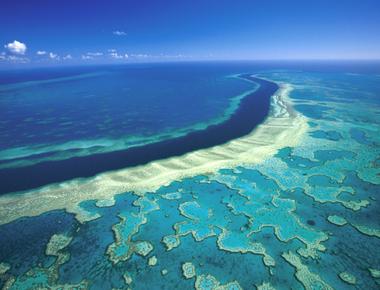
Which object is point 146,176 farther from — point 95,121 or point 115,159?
point 95,121

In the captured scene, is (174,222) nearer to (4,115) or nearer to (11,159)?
(11,159)

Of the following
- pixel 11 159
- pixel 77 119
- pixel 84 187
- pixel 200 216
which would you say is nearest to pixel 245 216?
pixel 200 216

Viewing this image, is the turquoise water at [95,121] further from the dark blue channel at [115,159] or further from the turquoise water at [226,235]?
the turquoise water at [226,235]

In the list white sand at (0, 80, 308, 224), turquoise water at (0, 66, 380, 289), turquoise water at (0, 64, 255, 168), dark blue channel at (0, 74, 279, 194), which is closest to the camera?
turquoise water at (0, 66, 380, 289)

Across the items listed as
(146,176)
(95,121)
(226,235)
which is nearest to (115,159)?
(146,176)

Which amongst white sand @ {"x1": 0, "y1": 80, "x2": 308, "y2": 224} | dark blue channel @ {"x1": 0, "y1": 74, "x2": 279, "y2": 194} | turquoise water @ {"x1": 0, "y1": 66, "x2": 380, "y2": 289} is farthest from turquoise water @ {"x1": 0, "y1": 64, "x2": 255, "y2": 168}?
turquoise water @ {"x1": 0, "y1": 66, "x2": 380, "y2": 289}

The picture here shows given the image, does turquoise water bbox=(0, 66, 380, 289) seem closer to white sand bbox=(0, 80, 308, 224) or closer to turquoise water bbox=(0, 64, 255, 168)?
white sand bbox=(0, 80, 308, 224)

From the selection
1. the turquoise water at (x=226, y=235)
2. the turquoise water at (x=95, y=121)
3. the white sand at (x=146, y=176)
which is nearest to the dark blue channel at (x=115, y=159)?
the white sand at (x=146, y=176)

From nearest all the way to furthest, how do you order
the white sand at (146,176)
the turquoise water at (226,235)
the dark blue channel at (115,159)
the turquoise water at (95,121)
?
the turquoise water at (226,235) → the white sand at (146,176) → the dark blue channel at (115,159) → the turquoise water at (95,121)

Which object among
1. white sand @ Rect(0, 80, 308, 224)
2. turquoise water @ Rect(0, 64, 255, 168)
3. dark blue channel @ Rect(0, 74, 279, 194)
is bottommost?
turquoise water @ Rect(0, 64, 255, 168)
